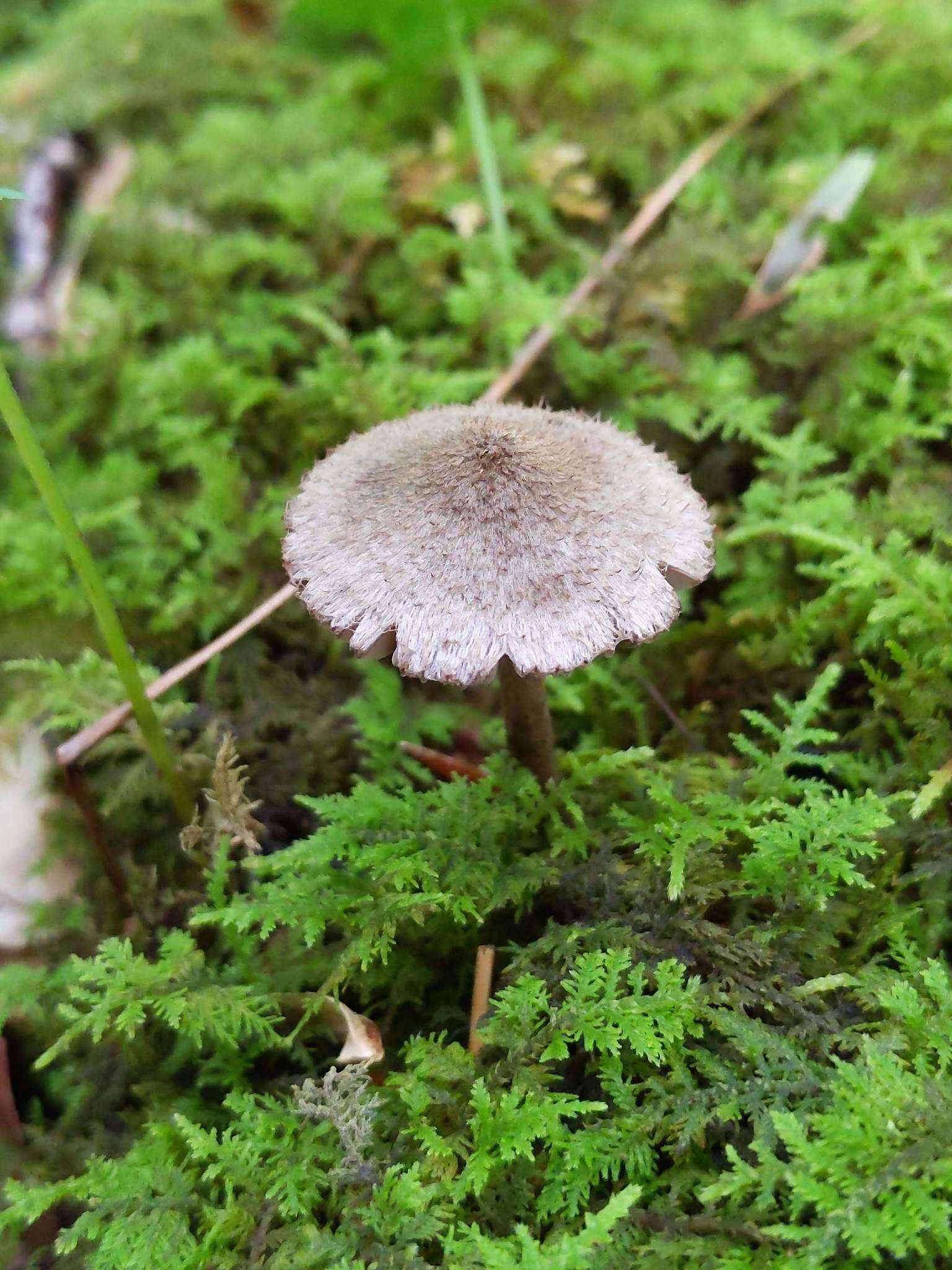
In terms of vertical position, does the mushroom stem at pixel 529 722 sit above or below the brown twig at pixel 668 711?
above

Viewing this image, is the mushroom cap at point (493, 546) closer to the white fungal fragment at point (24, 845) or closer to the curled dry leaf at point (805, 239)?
the white fungal fragment at point (24, 845)

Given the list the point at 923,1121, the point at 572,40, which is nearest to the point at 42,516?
the point at 923,1121

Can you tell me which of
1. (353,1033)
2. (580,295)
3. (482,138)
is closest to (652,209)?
(580,295)

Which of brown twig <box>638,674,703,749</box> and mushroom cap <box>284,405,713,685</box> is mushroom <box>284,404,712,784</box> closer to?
mushroom cap <box>284,405,713,685</box>

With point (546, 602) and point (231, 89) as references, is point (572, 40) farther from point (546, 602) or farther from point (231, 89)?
point (546, 602)

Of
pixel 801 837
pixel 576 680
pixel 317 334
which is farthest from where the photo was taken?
pixel 317 334

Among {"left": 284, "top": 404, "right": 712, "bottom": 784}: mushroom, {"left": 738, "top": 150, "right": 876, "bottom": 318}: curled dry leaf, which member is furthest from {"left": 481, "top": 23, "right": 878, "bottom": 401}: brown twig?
{"left": 284, "top": 404, "right": 712, "bottom": 784}: mushroom

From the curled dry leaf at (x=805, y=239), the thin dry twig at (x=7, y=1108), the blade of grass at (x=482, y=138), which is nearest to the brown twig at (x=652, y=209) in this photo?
the blade of grass at (x=482, y=138)
